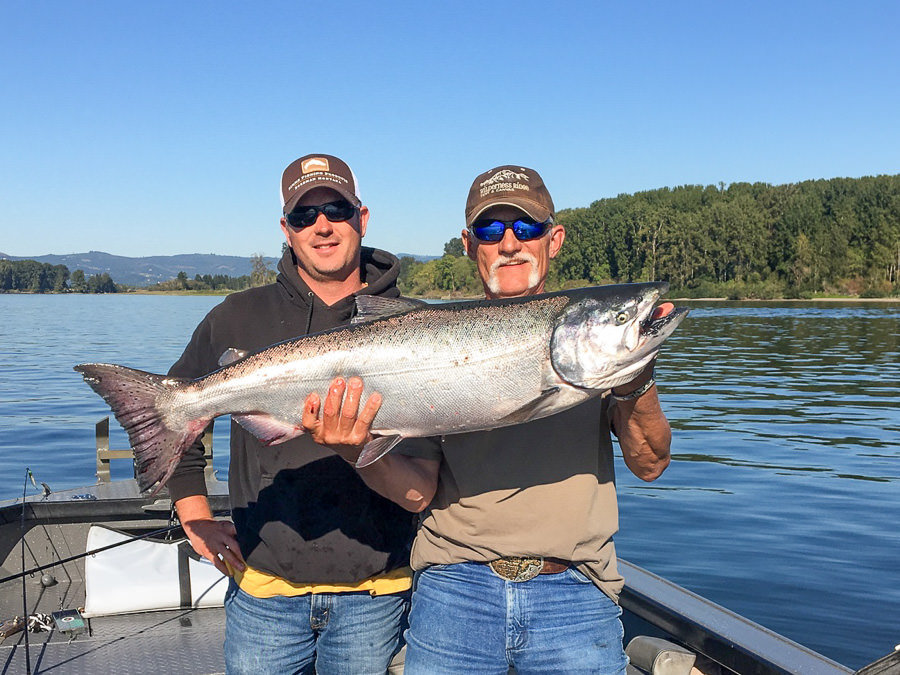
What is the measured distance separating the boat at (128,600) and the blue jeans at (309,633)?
1.07 m

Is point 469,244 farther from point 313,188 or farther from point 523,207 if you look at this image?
point 313,188

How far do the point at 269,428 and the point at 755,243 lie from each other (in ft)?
420

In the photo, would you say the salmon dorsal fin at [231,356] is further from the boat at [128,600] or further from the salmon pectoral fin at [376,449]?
the boat at [128,600]

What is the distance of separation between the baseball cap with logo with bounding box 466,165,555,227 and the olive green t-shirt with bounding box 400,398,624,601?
32.1 inches

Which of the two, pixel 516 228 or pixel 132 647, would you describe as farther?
pixel 132 647

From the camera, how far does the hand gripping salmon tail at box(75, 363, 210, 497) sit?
3.41m

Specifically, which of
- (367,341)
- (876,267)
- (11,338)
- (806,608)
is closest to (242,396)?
(367,341)

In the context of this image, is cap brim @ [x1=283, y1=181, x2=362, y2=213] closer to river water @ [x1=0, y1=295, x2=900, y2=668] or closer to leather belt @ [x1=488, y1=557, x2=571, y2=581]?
leather belt @ [x1=488, y1=557, x2=571, y2=581]

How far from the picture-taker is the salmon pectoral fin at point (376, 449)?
301cm

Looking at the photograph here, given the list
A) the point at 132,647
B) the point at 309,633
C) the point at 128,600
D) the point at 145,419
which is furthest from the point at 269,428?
the point at 128,600

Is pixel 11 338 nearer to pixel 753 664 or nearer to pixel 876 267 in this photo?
pixel 753 664

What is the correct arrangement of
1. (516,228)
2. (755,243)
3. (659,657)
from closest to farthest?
(516,228) < (659,657) < (755,243)

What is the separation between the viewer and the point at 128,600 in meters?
6.29

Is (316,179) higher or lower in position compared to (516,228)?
higher
